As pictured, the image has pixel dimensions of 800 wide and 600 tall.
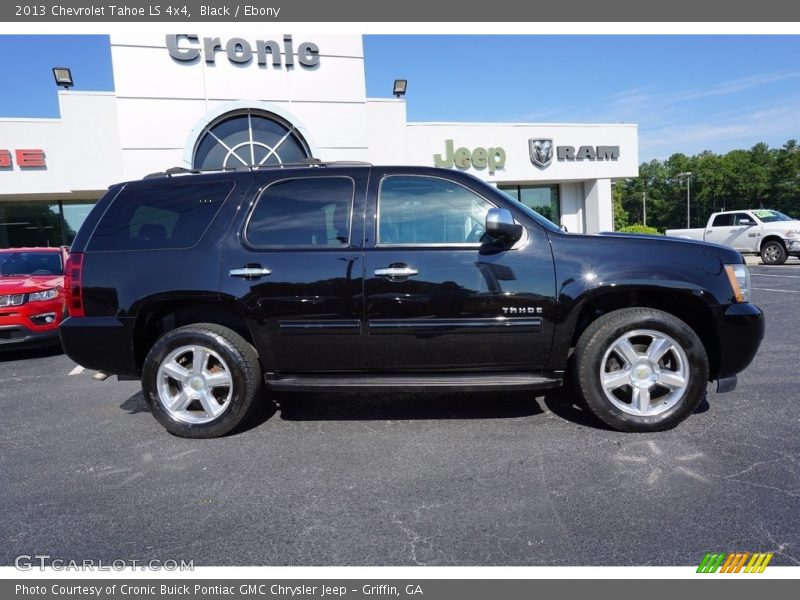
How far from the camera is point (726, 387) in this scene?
346 cm

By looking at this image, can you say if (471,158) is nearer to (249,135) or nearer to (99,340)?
(249,135)

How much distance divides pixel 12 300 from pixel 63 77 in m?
13.5

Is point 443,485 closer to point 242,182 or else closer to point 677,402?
point 677,402

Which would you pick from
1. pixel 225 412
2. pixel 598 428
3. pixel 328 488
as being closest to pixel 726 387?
pixel 598 428

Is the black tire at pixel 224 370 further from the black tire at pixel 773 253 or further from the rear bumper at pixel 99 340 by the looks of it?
the black tire at pixel 773 253

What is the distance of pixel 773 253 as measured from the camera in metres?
16.2

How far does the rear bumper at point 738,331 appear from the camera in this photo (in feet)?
11.2

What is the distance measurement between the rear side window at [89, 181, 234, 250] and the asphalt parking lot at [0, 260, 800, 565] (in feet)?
4.83

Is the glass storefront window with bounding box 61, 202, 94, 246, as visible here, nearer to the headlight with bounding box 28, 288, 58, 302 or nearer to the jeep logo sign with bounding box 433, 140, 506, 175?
the jeep logo sign with bounding box 433, 140, 506, 175

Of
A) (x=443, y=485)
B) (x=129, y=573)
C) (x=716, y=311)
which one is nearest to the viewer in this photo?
(x=129, y=573)

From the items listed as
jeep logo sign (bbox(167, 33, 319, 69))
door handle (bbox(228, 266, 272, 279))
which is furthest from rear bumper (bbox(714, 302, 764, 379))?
jeep logo sign (bbox(167, 33, 319, 69))

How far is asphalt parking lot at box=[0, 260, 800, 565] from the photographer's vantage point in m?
2.31

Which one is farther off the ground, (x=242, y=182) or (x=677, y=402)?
(x=242, y=182)

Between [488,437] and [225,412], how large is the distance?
1.90m
